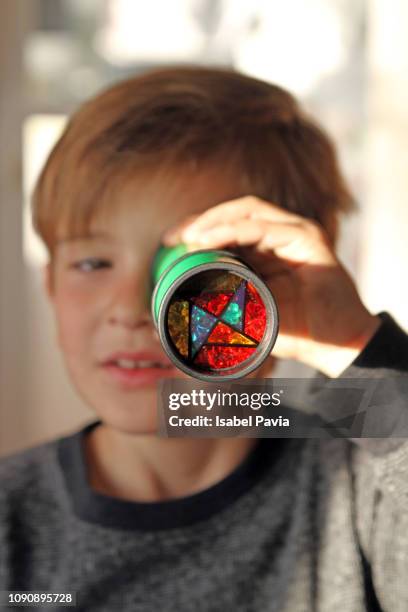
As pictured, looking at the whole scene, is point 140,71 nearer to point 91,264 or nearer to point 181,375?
point 91,264

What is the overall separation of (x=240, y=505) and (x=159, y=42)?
479mm

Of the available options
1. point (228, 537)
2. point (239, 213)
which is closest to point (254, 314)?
point (239, 213)

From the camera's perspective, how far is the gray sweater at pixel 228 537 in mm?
620

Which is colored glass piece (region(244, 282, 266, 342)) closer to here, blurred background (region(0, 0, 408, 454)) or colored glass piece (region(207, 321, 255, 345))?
colored glass piece (region(207, 321, 255, 345))

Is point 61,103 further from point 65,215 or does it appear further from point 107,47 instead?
point 65,215

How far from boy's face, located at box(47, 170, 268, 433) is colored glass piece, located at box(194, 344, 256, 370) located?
63 millimetres

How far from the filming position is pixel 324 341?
53 centimetres

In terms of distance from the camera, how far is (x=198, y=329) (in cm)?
44

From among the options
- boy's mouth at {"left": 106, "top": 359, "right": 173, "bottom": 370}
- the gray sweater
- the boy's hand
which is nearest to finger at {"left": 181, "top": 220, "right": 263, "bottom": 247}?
the boy's hand

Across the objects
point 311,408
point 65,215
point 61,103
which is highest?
point 61,103

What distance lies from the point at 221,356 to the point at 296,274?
118mm

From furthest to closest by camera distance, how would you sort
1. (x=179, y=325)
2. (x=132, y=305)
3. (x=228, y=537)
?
(x=228, y=537)
(x=132, y=305)
(x=179, y=325)

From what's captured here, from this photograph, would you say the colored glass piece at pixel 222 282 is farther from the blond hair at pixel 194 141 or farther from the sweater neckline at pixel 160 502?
the sweater neckline at pixel 160 502

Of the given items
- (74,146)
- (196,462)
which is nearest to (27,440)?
(196,462)
